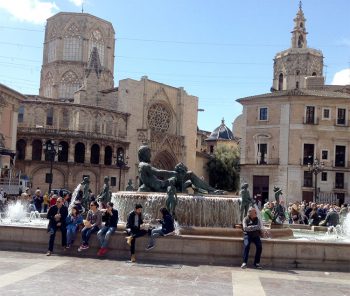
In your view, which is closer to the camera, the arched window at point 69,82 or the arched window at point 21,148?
the arched window at point 21,148

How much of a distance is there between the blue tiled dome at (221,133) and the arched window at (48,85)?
25916 millimetres

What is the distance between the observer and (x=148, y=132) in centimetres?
6312

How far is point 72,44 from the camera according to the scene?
76.9 metres

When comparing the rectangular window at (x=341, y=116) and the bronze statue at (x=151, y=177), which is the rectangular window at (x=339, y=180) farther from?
the bronze statue at (x=151, y=177)

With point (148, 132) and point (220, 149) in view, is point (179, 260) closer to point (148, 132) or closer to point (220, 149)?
point (148, 132)

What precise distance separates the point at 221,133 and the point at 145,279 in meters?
74.9

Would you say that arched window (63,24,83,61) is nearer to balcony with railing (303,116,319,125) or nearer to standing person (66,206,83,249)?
balcony with railing (303,116,319,125)

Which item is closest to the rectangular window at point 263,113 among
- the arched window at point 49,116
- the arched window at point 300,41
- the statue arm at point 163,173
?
the arched window at point 49,116

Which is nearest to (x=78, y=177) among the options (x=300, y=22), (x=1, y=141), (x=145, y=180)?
(x=1, y=141)

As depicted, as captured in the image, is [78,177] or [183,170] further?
[78,177]

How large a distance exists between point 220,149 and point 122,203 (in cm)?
5917

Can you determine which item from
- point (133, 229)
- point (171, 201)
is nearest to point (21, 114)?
point (171, 201)

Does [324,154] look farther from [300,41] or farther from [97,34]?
[300,41]

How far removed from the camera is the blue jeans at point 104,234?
12.5 meters
